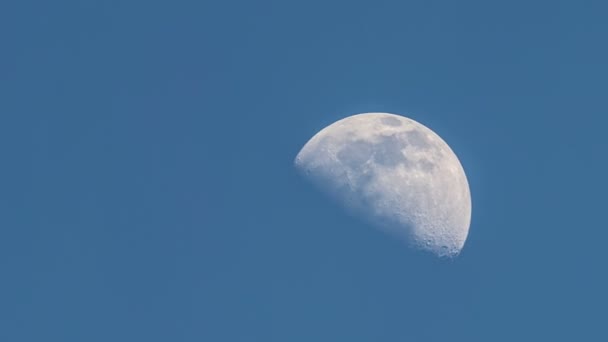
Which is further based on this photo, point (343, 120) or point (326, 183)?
point (343, 120)

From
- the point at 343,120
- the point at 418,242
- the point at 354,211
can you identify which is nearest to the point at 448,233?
the point at 418,242

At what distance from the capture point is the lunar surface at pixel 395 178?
4772 centimetres

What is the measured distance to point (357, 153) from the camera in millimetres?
48844

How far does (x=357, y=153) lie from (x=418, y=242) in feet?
16.9

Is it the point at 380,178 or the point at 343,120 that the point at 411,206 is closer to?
the point at 380,178

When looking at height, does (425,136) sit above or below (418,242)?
above

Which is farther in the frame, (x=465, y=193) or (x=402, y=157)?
(x=465, y=193)

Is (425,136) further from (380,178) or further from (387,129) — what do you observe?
(380,178)

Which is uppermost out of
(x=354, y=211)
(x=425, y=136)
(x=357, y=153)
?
(x=425, y=136)

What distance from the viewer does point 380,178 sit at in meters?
47.8

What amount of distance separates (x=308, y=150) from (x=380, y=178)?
513cm

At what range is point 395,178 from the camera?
4812 cm

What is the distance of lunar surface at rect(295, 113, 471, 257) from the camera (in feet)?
157

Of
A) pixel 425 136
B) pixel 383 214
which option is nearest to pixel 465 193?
pixel 425 136
